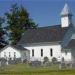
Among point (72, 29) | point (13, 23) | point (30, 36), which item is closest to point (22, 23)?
point (13, 23)

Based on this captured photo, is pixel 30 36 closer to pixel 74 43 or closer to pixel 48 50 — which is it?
pixel 48 50

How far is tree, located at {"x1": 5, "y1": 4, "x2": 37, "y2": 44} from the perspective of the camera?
93688mm

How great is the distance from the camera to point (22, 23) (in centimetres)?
9575

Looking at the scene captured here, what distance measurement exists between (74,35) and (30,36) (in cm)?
984

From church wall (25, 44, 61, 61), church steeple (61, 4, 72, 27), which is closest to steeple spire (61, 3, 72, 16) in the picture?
church steeple (61, 4, 72, 27)

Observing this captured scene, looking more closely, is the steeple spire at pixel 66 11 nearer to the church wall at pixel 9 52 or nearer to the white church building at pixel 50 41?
the white church building at pixel 50 41

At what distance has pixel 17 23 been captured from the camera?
95.5 m

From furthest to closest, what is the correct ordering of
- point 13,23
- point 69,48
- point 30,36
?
1. point 13,23
2. point 30,36
3. point 69,48

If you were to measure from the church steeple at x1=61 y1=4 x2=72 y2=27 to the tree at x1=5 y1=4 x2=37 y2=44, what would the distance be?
54.3 feet

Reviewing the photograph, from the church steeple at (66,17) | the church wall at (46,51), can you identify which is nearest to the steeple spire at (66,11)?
the church steeple at (66,17)

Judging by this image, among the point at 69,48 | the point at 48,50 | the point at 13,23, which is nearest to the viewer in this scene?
the point at 69,48

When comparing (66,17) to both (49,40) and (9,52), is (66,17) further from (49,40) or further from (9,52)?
(9,52)

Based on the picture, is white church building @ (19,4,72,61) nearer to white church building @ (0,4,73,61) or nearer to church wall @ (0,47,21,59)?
white church building @ (0,4,73,61)

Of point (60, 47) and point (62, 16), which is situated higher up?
point (62, 16)
